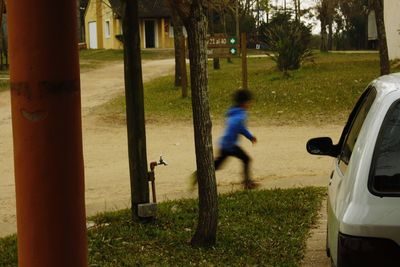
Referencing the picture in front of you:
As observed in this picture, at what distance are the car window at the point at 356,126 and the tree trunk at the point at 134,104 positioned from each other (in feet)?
7.67

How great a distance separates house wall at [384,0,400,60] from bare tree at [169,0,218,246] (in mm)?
21465

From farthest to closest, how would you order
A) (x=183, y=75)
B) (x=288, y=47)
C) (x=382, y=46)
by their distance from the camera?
1. (x=288, y=47)
2. (x=183, y=75)
3. (x=382, y=46)

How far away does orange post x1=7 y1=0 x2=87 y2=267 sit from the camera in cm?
199

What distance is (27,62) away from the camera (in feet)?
6.56

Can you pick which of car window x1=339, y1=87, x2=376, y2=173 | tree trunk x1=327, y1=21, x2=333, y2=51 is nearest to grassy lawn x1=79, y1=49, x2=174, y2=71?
tree trunk x1=327, y1=21, x2=333, y2=51

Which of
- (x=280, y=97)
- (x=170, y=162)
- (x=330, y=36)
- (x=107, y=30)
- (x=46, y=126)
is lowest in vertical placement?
(x=170, y=162)

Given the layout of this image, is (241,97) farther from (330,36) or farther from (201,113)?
(330,36)

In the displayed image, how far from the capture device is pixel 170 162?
1070 centimetres

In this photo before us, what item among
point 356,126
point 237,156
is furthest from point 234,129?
point 356,126

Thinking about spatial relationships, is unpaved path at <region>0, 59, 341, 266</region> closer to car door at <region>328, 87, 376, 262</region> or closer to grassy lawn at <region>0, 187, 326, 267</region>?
grassy lawn at <region>0, 187, 326, 267</region>

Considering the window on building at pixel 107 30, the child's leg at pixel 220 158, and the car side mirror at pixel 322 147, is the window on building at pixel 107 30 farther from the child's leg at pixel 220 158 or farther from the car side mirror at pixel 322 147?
the car side mirror at pixel 322 147

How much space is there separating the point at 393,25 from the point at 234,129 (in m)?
19.5

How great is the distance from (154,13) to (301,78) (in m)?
28.9

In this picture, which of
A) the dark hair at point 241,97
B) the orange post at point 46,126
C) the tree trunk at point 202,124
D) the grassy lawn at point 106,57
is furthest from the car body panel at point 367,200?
the grassy lawn at point 106,57
